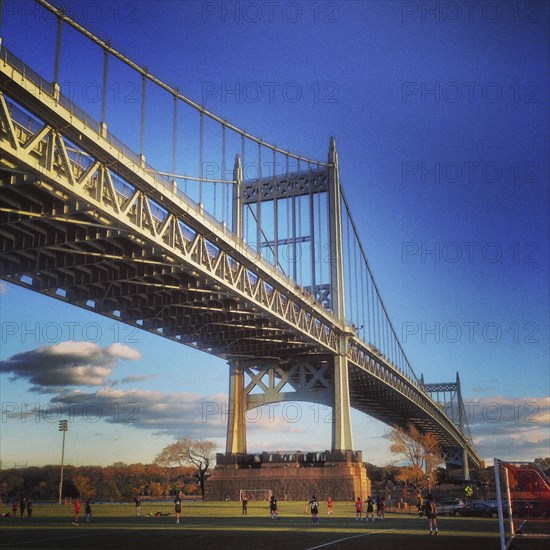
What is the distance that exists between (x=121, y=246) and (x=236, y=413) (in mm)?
35294

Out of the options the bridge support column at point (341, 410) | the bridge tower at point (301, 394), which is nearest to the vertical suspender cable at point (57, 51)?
the bridge tower at point (301, 394)

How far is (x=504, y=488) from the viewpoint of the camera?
23406mm

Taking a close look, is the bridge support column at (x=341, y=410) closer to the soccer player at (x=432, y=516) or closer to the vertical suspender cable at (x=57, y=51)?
the soccer player at (x=432, y=516)

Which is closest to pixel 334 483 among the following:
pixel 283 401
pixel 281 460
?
pixel 281 460

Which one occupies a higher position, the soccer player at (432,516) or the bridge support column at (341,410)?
the bridge support column at (341,410)

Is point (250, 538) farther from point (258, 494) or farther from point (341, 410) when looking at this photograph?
point (341, 410)

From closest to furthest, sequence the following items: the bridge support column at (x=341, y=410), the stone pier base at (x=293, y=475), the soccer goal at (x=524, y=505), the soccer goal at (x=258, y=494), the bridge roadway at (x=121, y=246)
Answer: the soccer goal at (x=524, y=505)
the bridge roadway at (x=121, y=246)
the stone pier base at (x=293, y=475)
the soccer goal at (x=258, y=494)
the bridge support column at (x=341, y=410)

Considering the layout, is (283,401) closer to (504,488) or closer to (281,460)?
(281,460)

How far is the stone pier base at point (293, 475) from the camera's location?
61000mm

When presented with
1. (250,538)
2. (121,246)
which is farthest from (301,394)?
(250,538)

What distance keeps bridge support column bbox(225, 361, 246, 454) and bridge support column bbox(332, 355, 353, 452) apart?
31.1 ft

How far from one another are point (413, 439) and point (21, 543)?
89038 millimetres

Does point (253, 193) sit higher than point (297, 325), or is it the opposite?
point (253, 193)

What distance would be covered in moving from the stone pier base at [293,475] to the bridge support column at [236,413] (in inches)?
52.5
